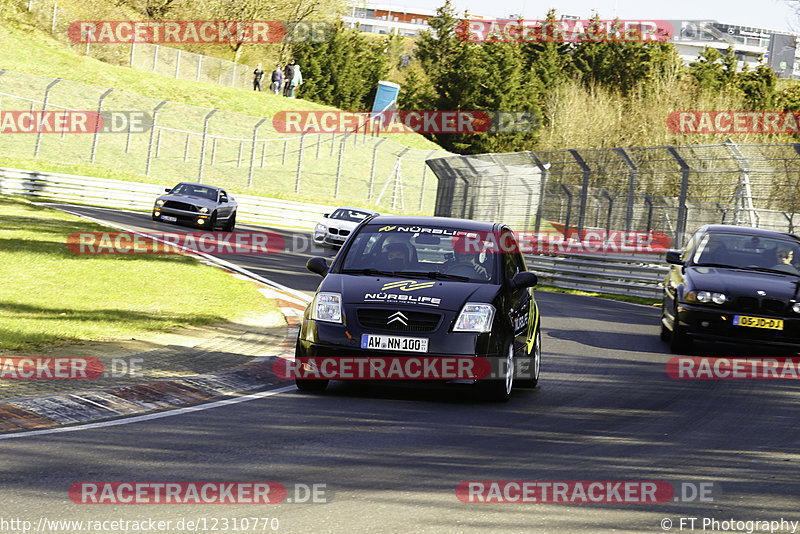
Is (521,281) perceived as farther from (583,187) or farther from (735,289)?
(583,187)

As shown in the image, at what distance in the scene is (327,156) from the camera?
5806 centimetres

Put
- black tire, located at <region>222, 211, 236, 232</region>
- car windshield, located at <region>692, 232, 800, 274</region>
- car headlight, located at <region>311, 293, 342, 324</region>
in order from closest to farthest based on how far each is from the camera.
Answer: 1. car headlight, located at <region>311, 293, 342, 324</region>
2. car windshield, located at <region>692, 232, 800, 274</region>
3. black tire, located at <region>222, 211, 236, 232</region>

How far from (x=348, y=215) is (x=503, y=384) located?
2207 centimetres

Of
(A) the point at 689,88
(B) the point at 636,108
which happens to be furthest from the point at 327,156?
(A) the point at 689,88

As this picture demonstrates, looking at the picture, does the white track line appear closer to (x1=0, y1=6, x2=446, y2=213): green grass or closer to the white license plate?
the white license plate

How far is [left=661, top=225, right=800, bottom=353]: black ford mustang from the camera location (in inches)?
522

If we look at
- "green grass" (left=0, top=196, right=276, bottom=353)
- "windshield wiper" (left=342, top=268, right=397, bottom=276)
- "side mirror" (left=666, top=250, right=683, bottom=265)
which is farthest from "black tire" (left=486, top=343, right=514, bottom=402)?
"side mirror" (left=666, top=250, right=683, bottom=265)

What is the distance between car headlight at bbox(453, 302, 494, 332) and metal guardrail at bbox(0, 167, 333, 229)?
2865 cm

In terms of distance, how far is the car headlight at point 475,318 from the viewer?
365 inches

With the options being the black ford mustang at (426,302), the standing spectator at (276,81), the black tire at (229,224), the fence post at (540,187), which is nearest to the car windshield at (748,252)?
the black ford mustang at (426,302)

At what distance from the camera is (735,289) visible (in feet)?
44.3

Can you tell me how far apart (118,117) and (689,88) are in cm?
4040

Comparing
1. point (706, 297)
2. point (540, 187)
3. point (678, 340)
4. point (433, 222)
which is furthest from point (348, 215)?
point (433, 222)

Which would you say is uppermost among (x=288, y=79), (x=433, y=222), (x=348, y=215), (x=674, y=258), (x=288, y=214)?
(x=288, y=79)
